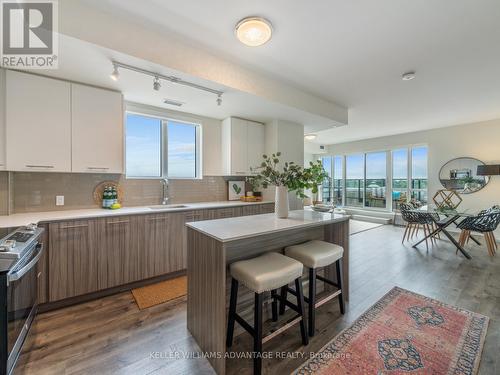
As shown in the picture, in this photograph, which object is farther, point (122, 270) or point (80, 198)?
point (80, 198)

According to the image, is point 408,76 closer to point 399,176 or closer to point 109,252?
point 109,252

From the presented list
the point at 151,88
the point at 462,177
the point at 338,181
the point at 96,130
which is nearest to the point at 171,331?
the point at 96,130

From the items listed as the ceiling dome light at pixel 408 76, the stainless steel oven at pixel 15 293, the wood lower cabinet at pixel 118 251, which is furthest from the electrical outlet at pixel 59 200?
the ceiling dome light at pixel 408 76

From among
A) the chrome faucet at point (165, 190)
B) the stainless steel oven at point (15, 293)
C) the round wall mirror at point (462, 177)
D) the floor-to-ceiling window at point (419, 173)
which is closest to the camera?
the stainless steel oven at point (15, 293)

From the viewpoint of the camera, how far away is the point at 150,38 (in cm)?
200

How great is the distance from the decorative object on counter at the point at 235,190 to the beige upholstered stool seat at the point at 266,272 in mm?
2385

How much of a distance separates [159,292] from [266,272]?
1.70 m

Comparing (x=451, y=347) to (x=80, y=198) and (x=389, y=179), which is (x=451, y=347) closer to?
(x=80, y=198)

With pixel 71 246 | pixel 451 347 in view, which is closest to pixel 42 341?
pixel 71 246

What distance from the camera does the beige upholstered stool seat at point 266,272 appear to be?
1493mm

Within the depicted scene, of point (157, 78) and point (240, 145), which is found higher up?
point (157, 78)

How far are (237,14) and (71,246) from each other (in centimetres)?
268

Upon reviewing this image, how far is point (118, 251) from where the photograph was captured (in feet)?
8.18

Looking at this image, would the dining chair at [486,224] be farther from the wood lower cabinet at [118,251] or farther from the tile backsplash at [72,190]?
the wood lower cabinet at [118,251]
